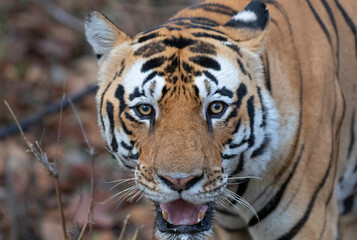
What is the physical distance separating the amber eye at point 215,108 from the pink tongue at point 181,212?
0.40 m

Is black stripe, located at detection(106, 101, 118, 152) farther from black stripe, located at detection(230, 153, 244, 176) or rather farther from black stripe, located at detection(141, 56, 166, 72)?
black stripe, located at detection(230, 153, 244, 176)

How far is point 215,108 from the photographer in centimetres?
270

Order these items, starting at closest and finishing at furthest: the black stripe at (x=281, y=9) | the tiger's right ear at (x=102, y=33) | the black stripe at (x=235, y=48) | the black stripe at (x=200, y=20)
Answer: the black stripe at (x=235, y=48) → the tiger's right ear at (x=102, y=33) → the black stripe at (x=200, y=20) → the black stripe at (x=281, y=9)

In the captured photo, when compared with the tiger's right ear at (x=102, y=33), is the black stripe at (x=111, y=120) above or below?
below

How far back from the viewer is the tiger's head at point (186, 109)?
2.58m

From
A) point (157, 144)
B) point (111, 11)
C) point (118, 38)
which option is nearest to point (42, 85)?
point (111, 11)

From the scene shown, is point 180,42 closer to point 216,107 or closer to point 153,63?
point 153,63

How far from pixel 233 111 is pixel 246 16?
20.1 inches

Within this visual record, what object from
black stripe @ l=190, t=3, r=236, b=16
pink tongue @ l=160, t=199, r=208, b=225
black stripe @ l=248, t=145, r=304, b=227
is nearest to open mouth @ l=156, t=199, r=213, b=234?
pink tongue @ l=160, t=199, r=208, b=225

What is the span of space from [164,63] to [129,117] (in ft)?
0.92

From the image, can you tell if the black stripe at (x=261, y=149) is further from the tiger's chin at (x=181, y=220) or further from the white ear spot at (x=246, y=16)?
the white ear spot at (x=246, y=16)

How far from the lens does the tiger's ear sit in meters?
2.89

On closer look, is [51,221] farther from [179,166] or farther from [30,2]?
[30,2]

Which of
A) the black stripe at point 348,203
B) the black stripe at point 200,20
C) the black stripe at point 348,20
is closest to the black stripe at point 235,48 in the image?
the black stripe at point 200,20
